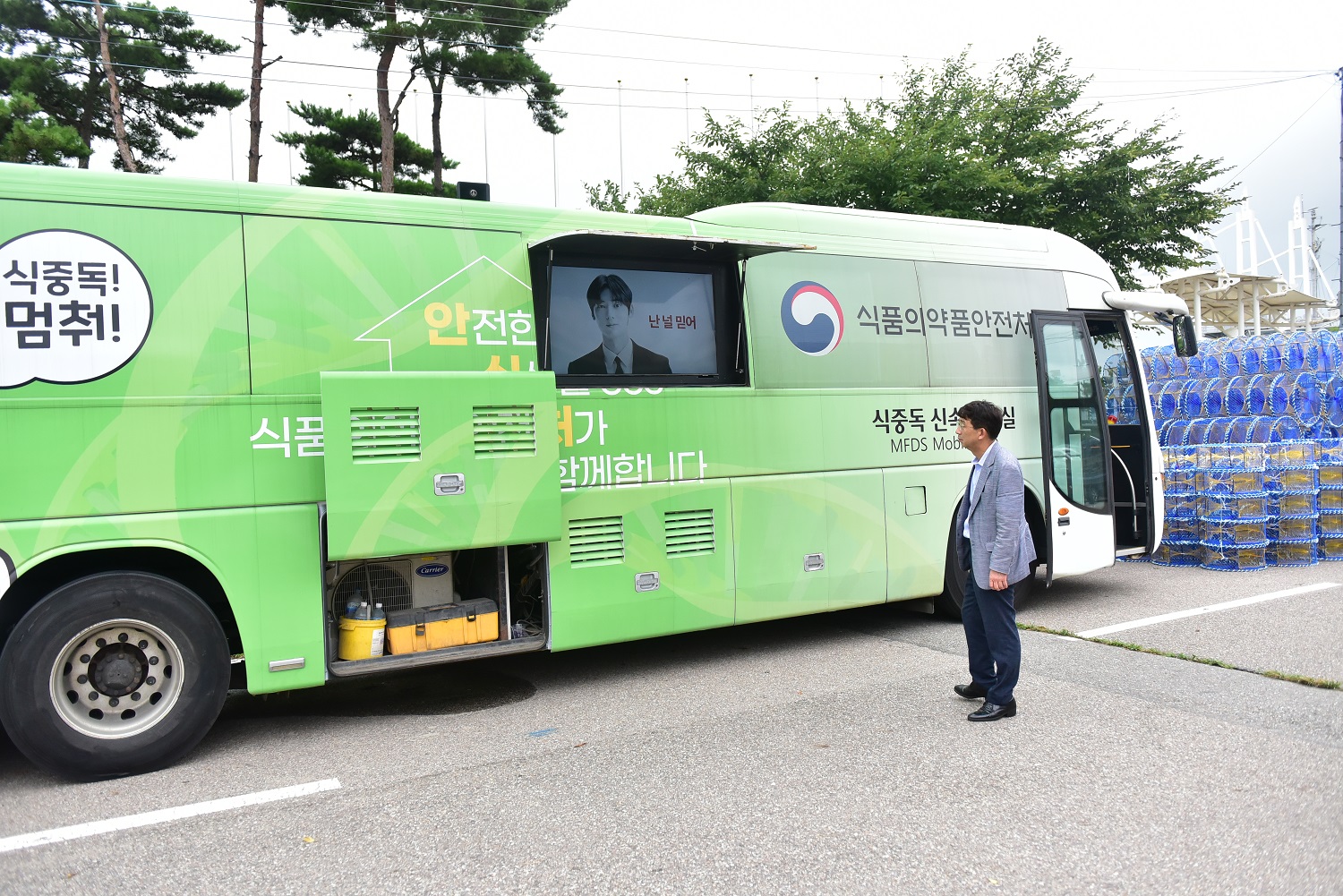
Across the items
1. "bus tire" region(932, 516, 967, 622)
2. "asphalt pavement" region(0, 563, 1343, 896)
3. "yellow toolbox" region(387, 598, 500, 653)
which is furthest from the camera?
"bus tire" region(932, 516, 967, 622)

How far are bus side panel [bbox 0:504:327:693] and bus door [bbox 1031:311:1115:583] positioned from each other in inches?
246

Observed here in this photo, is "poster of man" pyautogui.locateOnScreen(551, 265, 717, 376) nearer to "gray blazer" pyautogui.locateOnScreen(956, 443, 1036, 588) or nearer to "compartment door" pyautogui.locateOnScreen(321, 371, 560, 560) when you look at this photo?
"compartment door" pyautogui.locateOnScreen(321, 371, 560, 560)

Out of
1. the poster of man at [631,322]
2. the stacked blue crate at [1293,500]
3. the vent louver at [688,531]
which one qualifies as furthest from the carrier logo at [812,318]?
the stacked blue crate at [1293,500]

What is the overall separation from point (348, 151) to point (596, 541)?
18845 mm

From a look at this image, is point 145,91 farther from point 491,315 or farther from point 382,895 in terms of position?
point 382,895

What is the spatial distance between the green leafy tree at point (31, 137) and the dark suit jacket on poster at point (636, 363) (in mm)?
14474

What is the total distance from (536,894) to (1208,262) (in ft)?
68.4

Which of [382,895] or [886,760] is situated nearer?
[382,895]

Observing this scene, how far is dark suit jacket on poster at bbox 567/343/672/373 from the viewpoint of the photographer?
6.24 m

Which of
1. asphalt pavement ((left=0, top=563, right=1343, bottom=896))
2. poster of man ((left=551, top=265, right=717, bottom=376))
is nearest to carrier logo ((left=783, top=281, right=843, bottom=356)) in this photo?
poster of man ((left=551, top=265, right=717, bottom=376))

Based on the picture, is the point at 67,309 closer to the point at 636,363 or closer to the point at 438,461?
the point at 438,461

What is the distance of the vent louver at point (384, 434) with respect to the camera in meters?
5.26

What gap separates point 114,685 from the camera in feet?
16.0

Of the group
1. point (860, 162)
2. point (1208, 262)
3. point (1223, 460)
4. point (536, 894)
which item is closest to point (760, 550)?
point (536, 894)
